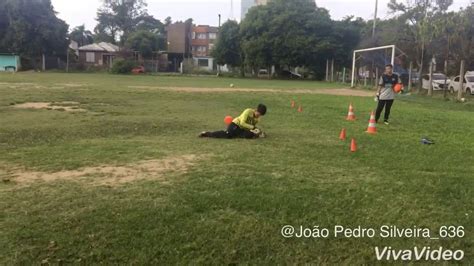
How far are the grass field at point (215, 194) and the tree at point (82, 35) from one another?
283 feet

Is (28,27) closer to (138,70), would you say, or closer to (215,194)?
(138,70)

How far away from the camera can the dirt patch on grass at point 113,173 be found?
547 cm

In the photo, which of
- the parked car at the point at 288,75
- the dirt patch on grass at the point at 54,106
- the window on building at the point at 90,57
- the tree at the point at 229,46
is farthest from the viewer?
the window on building at the point at 90,57

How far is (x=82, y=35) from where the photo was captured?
9256 centimetres

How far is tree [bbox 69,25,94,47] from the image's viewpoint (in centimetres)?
8988

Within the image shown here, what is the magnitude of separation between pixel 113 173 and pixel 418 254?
3617mm

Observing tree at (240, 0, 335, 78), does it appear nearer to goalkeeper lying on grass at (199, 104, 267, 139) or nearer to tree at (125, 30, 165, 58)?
tree at (125, 30, 165, 58)

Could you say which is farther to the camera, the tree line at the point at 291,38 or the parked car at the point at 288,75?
the parked car at the point at 288,75

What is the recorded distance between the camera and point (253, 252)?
384cm

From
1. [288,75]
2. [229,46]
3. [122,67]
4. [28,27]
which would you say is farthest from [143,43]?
[288,75]

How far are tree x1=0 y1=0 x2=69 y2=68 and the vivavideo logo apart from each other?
58.9m

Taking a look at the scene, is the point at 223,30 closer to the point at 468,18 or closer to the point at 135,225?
the point at 468,18

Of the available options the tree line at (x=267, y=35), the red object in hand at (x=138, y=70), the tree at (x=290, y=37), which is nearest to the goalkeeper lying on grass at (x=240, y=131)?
A: the tree line at (x=267, y=35)

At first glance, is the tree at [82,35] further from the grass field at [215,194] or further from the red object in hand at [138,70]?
the grass field at [215,194]
